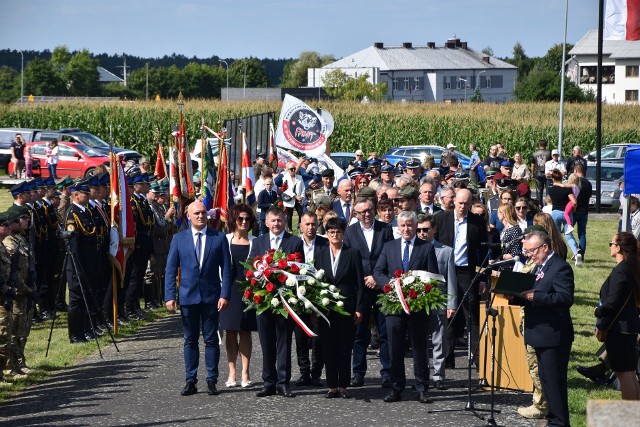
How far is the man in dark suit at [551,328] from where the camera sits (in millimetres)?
9586

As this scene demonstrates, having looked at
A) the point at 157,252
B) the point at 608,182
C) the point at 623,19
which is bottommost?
the point at 157,252

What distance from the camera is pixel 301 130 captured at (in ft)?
78.6

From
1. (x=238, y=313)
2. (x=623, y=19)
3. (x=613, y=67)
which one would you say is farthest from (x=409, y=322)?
(x=613, y=67)

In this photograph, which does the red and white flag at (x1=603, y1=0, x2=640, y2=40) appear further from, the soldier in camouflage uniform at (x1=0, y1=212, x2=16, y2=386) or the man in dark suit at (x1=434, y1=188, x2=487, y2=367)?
the soldier in camouflage uniform at (x1=0, y1=212, x2=16, y2=386)

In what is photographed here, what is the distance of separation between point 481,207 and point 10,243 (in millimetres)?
5784

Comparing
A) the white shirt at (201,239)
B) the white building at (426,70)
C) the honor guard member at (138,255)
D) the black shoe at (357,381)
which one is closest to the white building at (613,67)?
the white building at (426,70)

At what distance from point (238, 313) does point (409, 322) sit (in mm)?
1858

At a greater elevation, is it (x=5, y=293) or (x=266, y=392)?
(x=5, y=293)

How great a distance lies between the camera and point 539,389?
10562 mm

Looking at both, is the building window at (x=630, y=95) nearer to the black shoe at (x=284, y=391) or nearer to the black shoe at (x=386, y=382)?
the black shoe at (x=386, y=382)

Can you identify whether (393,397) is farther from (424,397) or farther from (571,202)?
(571,202)

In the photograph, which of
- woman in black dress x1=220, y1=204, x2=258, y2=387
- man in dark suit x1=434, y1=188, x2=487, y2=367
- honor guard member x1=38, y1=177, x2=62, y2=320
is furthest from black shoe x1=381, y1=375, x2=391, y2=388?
honor guard member x1=38, y1=177, x2=62, y2=320

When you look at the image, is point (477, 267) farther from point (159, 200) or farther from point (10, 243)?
point (159, 200)

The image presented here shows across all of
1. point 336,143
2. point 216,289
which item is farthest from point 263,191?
point 336,143
